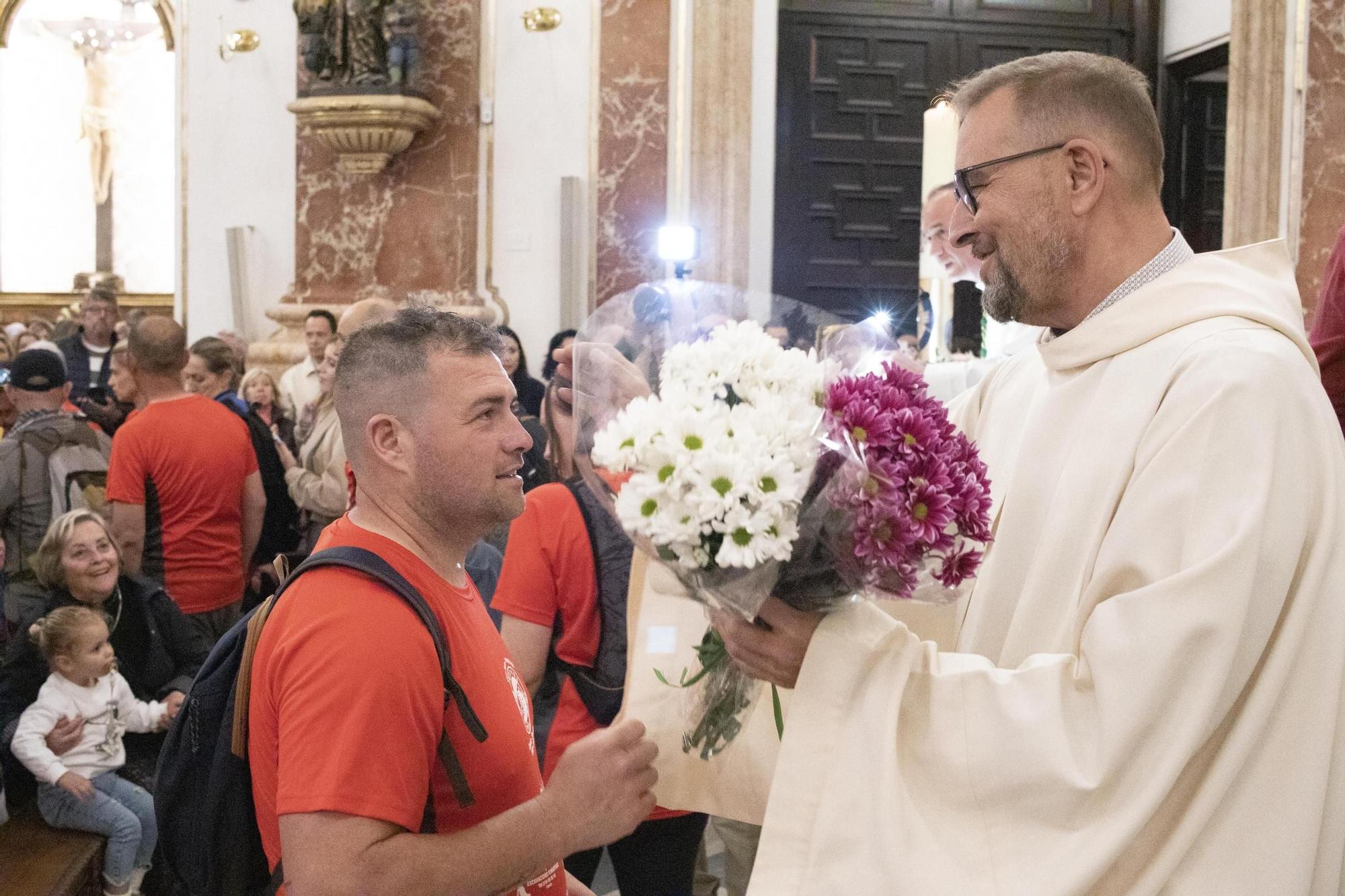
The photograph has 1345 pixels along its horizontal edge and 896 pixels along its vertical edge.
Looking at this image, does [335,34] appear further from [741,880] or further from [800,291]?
[741,880]

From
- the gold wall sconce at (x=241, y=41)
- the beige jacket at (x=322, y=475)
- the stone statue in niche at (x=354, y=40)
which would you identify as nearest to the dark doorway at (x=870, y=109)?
the stone statue in niche at (x=354, y=40)

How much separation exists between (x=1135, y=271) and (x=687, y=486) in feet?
3.01

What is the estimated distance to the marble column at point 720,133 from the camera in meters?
9.18

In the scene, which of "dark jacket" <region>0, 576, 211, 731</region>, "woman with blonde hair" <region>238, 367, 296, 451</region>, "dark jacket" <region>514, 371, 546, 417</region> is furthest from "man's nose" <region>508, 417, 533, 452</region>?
"woman with blonde hair" <region>238, 367, 296, 451</region>

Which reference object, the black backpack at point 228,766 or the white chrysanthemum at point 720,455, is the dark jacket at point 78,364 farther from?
the white chrysanthemum at point 720,455

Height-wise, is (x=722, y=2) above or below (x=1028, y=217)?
above

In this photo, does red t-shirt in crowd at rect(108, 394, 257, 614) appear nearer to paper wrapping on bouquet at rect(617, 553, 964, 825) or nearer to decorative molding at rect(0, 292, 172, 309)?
paper wrapping on bouquet at rect(617, 553, 964, 825)

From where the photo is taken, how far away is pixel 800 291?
9.90 metres

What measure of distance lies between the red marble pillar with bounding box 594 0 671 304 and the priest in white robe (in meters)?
7.38

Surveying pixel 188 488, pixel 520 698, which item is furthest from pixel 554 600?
pixel 188 488

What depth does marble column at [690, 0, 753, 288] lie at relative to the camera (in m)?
9.18

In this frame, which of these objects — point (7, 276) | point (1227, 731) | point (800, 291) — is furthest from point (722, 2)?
point (7, 276)

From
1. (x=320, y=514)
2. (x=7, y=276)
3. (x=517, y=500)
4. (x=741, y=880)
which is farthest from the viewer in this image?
(x=7, y=276)

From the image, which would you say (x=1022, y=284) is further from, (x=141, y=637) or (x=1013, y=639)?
(x=141, y=637)
